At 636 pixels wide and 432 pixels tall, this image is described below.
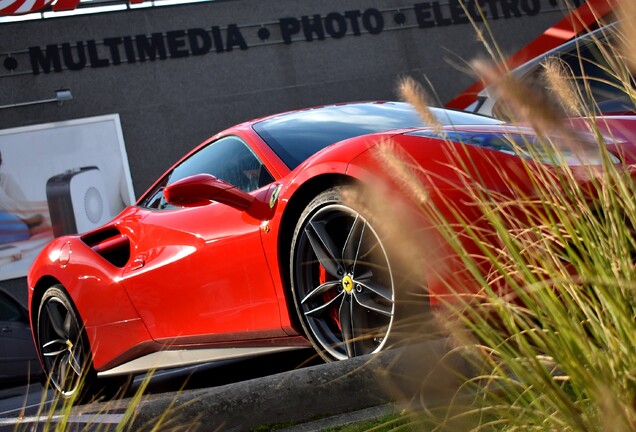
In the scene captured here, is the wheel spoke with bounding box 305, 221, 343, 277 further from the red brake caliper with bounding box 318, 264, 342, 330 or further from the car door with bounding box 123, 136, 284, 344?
the car door with bounding box 123, 136, 284, 344

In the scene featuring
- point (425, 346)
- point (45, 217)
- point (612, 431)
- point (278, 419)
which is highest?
point (612, 431)

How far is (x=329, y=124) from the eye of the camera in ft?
14.7

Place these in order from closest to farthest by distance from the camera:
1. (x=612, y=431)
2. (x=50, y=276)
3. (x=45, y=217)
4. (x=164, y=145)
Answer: (x=612, y=431)
(x=50, y=276)
(x=45, y=217)
(x=164, y=145)

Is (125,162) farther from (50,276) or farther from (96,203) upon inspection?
(50,276)

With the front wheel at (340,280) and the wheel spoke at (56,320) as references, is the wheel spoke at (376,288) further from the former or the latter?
the wheel spoke at (56,320)

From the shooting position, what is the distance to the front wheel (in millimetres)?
3420

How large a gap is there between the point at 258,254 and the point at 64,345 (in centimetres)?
212

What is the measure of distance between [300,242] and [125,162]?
1581cm

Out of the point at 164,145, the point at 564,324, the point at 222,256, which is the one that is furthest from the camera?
the point at 164,145

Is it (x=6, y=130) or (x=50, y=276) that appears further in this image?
(x=6, y=130)

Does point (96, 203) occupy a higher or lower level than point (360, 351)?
lower

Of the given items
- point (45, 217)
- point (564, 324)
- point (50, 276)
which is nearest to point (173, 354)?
point (50, 276)

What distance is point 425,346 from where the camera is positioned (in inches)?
108

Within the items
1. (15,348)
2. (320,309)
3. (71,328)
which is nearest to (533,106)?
(320,309)
